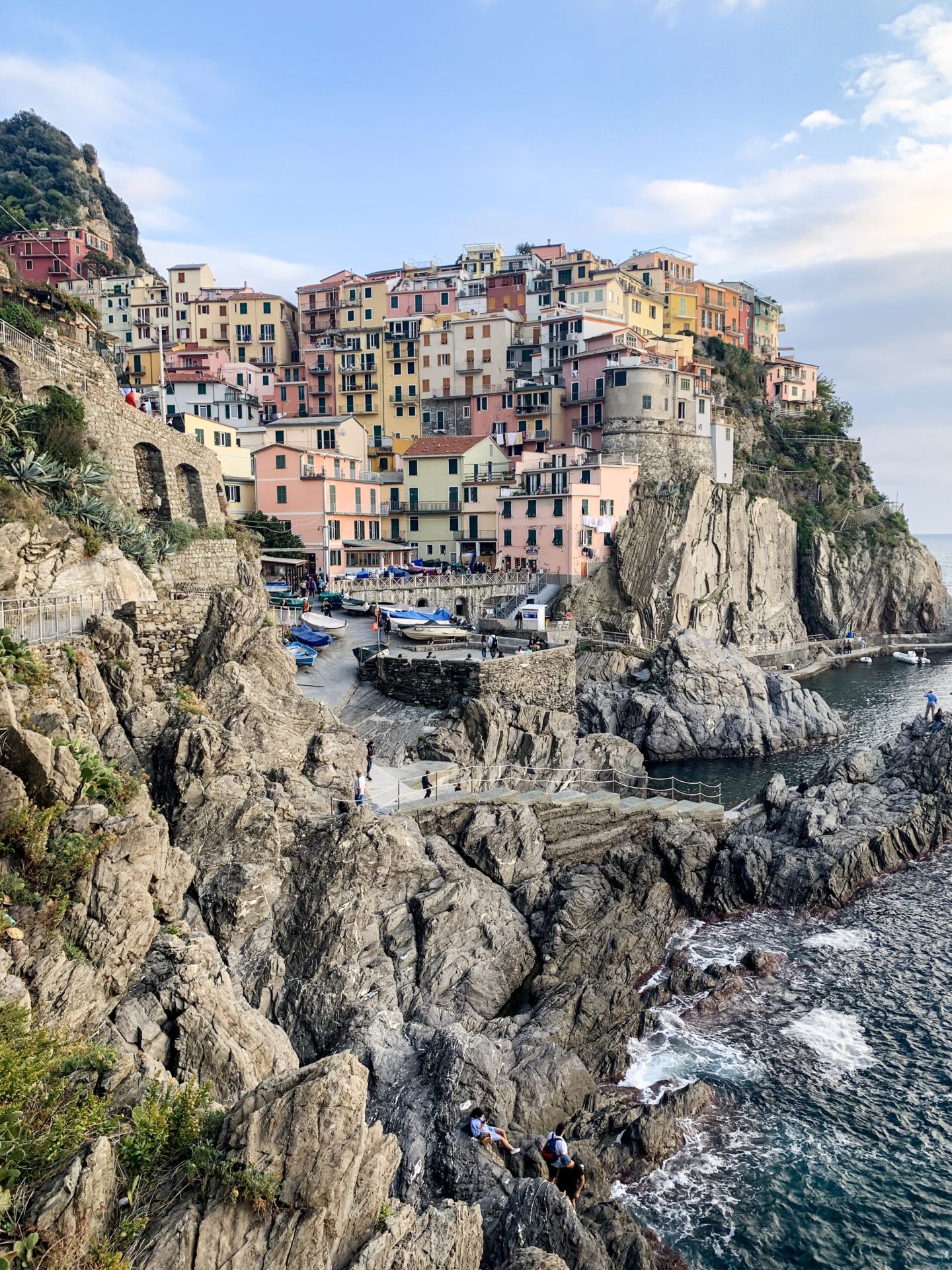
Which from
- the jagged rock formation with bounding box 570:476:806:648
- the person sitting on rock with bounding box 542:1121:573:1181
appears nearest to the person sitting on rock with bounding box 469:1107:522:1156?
the person sitting on rock with bounding box 542:1121:573:1181

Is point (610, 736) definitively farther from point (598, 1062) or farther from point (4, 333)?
point (4, 333)

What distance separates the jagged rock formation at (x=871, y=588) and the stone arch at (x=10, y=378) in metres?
60.4

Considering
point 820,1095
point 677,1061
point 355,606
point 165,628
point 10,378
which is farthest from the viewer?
point 355,606

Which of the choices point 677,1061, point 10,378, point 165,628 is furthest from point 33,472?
point 677,1061

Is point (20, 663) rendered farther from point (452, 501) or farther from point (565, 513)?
point (452, 501)

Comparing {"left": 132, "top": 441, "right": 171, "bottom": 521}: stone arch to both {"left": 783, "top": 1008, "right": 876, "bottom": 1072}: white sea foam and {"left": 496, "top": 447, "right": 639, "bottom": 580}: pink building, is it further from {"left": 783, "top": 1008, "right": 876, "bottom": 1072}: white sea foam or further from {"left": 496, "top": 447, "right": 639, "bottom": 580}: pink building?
{"left": 496, "top": 447, "right": 639, "bottom": 580}: pink building

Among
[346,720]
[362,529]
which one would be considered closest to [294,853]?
[346,720]

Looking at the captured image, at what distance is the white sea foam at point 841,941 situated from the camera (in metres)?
23.5

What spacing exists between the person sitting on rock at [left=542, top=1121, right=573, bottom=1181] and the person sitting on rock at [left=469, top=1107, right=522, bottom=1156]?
52 cm

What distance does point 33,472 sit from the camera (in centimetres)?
2552

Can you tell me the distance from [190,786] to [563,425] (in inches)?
2259

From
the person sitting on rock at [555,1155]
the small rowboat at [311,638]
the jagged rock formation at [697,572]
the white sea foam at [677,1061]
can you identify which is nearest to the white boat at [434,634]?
the small rowboat at [311,638]

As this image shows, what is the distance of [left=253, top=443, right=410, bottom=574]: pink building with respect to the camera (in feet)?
188

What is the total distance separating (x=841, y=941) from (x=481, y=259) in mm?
89314
